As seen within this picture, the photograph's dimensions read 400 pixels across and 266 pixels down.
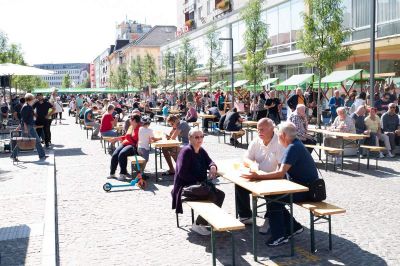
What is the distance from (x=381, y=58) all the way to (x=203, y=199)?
24879 millimetres

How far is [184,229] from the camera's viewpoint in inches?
289

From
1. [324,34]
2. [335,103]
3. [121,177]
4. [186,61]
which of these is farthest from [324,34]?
[186,61]

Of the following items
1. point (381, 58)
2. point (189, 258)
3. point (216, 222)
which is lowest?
point (189, 258)

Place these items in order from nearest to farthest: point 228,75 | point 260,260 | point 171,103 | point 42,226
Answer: point 260,260 → point 42,226 → point 171,103 → point 228,75

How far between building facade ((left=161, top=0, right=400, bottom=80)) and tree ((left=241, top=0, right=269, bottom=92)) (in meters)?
2.66

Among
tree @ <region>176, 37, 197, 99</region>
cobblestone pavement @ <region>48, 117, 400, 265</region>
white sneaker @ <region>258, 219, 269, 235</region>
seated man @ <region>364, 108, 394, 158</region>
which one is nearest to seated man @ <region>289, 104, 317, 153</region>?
cobblestone pavement @ <region>48, 117, 400, 265</region>

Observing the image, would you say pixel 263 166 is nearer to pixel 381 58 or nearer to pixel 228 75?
pixel 381 58

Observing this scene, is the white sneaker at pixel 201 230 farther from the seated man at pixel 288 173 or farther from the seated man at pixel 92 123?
the seated man at pixel 92 123

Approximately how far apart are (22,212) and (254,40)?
25338 millimetres

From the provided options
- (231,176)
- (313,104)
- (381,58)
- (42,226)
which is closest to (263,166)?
(231,176)

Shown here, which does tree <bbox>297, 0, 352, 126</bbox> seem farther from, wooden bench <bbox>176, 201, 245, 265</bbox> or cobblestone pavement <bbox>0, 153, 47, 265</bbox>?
wooden bench <bbox>176, 201, 245, 265</bbox>

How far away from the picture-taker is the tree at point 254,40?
3127 centimetres

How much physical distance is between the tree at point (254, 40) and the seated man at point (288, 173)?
25.6 m

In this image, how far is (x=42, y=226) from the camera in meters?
7.41
